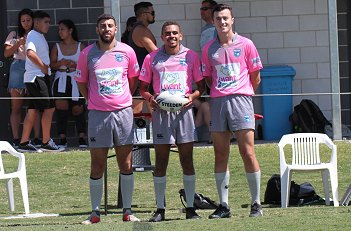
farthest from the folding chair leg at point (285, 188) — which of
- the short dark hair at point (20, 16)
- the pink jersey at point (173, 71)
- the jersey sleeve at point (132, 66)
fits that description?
the short dark hair at point (20, 16)

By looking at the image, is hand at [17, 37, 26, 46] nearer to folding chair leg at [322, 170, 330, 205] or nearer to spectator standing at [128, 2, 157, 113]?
spectator standing at [128, 2, 157, 113]

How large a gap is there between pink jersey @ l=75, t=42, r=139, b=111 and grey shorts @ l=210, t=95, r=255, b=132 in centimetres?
88

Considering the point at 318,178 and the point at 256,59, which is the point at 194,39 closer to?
the point at 318,178

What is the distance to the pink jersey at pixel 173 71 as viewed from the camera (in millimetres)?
12062

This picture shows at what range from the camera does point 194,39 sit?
66.3ft

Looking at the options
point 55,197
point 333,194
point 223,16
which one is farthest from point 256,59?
point 55,197

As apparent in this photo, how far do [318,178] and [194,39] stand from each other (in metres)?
4.58

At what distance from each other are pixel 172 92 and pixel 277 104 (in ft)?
26.9

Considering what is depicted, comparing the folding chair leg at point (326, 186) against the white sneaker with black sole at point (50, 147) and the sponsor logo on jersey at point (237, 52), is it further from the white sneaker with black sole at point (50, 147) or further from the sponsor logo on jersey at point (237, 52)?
the white sneaker with black sole at point (50, 147)

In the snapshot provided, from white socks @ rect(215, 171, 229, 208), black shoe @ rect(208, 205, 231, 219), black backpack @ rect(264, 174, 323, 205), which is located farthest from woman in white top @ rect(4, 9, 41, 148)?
black shoe @ rect(208, 205, 231, 219)

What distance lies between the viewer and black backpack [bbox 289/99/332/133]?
19.5m

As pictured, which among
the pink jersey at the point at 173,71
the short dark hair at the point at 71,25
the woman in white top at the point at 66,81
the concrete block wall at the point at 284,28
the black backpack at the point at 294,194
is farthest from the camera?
the concrete block wall at the point at 284,28

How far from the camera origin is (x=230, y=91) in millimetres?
11930

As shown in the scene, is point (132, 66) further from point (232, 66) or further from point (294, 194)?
point (294, 194)
